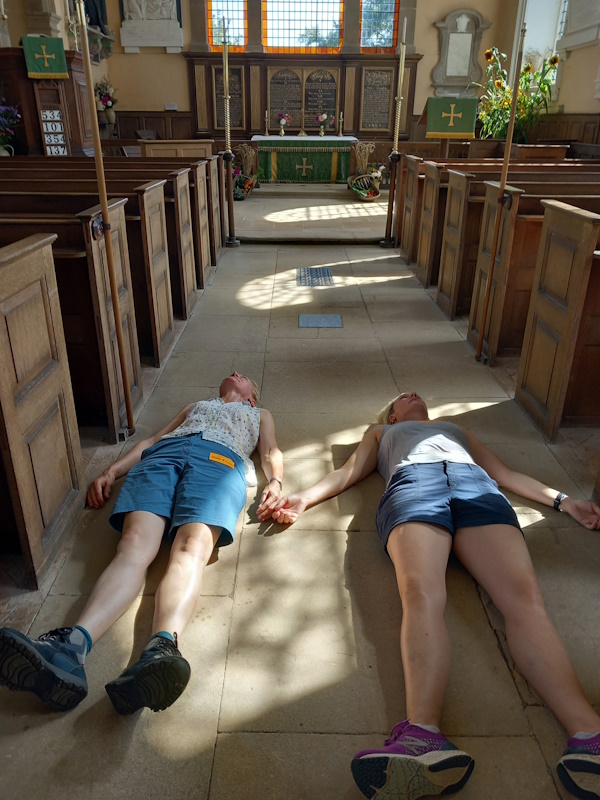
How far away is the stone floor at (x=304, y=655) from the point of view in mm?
1687

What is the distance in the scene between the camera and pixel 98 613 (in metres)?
2.06

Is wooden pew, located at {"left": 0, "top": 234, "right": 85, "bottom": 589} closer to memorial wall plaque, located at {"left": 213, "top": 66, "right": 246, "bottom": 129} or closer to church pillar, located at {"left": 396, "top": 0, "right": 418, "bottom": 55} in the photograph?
memorial wall plaque, located at {"left": 213, "top": 66, "right": 246, "bottom": 129}

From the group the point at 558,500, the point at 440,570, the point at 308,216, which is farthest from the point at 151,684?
the point at 308,216

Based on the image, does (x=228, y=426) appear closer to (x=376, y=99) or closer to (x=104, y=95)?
(x=104, y=95)

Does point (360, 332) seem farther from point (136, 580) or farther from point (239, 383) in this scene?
point (136, 580)

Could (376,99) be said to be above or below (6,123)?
above

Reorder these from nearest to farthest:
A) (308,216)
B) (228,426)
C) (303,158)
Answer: (228,426) < (308,216) < (303,158)

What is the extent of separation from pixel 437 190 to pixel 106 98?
1027 cm

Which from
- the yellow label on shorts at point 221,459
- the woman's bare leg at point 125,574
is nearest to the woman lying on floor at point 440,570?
the yellow label on shorts at point 221,459

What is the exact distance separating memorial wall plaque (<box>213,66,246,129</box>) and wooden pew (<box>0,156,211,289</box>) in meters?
9.05

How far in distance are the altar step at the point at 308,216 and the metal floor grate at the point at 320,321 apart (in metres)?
2.96

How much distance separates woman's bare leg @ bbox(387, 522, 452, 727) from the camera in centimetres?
174

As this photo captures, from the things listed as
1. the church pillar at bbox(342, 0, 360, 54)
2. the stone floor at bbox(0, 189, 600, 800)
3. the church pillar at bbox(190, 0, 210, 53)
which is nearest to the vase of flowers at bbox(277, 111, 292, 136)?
the church pillar at bbox(342, 0, 360, 54)

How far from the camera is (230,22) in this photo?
582 inches
